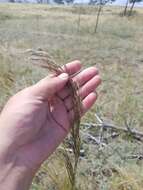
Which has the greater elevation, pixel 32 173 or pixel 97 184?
pixel 32 173

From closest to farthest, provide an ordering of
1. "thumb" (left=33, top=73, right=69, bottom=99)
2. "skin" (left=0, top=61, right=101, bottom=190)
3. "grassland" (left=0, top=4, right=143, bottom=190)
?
"skin" (left=0, top=61, right=101, bottom=190) < "thumb" (left=33, top=73, right=69, bottom=99) < "grassland" (left=0, top=4, right=143, bottom=190)

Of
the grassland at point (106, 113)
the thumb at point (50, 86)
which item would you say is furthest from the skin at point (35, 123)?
the grassland at point (106, 113)

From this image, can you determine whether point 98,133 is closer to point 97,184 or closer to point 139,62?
point 97,184

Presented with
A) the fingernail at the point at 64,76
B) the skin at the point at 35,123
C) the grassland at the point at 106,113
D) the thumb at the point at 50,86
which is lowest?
the grassland at the point at 106,113

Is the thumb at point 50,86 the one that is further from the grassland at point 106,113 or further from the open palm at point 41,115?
the grassland at point 106,113

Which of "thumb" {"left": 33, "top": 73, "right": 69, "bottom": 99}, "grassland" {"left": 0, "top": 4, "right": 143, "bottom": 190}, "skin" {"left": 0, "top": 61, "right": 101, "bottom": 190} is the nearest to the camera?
"skin" {"left": 0, "top": 61, "right": 101, "bottom": 190}

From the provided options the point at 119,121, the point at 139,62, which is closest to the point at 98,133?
the point at 119,121

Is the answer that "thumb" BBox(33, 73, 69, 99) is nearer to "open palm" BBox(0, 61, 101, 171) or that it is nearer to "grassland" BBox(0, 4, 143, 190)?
"open palm" BBox(0, 61, 101, 171)

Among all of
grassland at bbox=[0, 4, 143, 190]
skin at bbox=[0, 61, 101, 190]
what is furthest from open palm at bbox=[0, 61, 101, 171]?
grassland at bbox=[0, 4, 143, 190]
